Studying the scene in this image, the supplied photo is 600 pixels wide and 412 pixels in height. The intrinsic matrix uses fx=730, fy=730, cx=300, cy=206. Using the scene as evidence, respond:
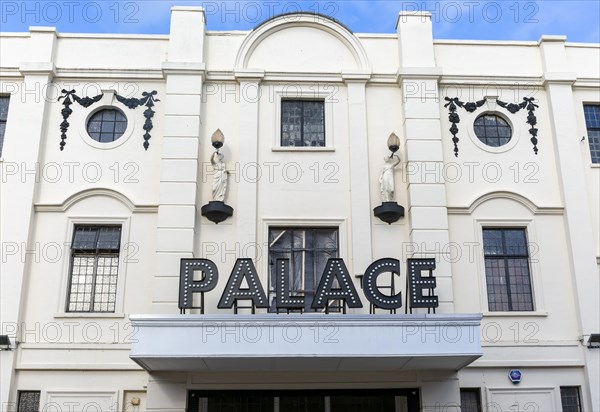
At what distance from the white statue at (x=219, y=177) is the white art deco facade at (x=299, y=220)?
0.05m

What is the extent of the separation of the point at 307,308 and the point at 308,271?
3.45 feet

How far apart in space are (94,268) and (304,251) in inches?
183

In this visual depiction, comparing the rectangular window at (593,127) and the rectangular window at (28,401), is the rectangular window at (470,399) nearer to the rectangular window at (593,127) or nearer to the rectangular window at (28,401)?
the rectangular window at (593,127)

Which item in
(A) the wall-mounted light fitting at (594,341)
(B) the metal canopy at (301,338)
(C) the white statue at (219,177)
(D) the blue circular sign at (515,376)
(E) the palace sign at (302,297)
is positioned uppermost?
(C) the white statue at (219,177)

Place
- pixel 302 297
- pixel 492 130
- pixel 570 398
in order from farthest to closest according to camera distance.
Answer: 1. pixel 492 130
2. pixel 570 398
3. pixel 302 297

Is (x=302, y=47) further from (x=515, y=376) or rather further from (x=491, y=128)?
(x=515, y=376)

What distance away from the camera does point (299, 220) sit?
16.3 m

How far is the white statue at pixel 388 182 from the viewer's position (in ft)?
53.6

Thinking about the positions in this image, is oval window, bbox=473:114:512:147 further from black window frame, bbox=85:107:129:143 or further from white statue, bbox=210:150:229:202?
black window frame, bbox=85:107:129:143

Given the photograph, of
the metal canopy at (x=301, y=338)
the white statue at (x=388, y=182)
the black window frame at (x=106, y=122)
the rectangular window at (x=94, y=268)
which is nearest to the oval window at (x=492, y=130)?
the white statue at (x=388, y=182)

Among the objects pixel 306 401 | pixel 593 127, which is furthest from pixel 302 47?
pixel 306 401

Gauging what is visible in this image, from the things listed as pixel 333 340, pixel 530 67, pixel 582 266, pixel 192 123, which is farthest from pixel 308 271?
pixel 530 67

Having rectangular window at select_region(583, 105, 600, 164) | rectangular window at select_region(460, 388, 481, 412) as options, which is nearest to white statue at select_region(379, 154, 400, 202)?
rectangular window at select_region(460, 388, 481, 412)

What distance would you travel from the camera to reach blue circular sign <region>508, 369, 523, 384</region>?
15391 mm
